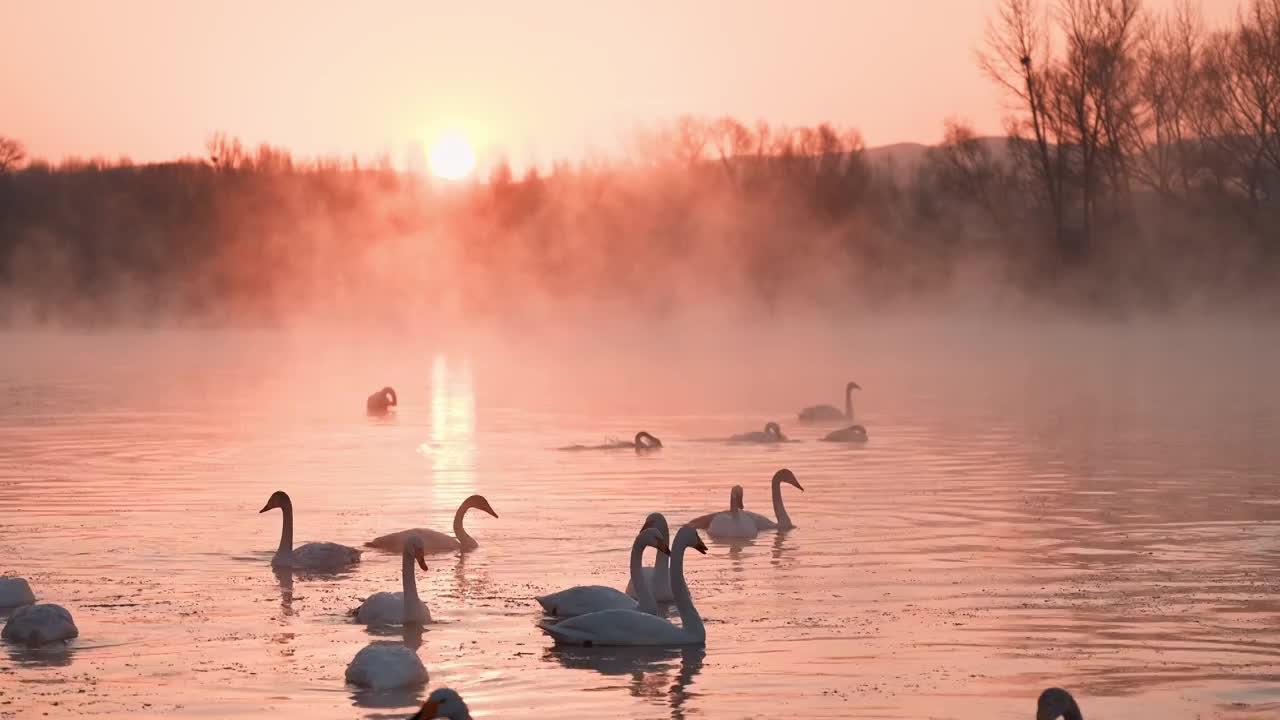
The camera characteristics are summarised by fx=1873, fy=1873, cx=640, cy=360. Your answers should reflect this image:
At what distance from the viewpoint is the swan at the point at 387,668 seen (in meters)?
10.6

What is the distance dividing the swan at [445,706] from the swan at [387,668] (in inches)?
58.1

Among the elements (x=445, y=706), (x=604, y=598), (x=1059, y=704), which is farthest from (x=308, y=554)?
(x=1059, y=704)

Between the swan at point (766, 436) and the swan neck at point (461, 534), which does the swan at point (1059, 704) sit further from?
the swan at point (766, 436)

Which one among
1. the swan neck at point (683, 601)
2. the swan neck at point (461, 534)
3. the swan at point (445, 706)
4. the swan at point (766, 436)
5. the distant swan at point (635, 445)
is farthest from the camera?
the swan at point (766, 436)

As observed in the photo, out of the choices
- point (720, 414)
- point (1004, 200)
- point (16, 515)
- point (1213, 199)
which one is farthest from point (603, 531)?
point (1004, 200)

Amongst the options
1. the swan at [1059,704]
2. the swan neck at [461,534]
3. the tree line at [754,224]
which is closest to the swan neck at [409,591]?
the swan neck at [461,534]

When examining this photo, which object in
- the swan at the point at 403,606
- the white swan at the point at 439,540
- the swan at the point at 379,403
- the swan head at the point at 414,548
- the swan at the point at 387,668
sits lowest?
the swan at the point at 387,668

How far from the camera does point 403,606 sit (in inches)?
494

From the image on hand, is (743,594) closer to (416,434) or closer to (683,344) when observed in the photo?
(416,434)

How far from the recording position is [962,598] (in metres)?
13.5

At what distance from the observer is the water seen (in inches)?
429

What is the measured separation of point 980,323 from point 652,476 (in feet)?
142

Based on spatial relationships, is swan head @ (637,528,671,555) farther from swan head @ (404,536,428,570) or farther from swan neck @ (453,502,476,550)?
swan neck @ (453,502,476,550)

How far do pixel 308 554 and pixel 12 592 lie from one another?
2.70 m
